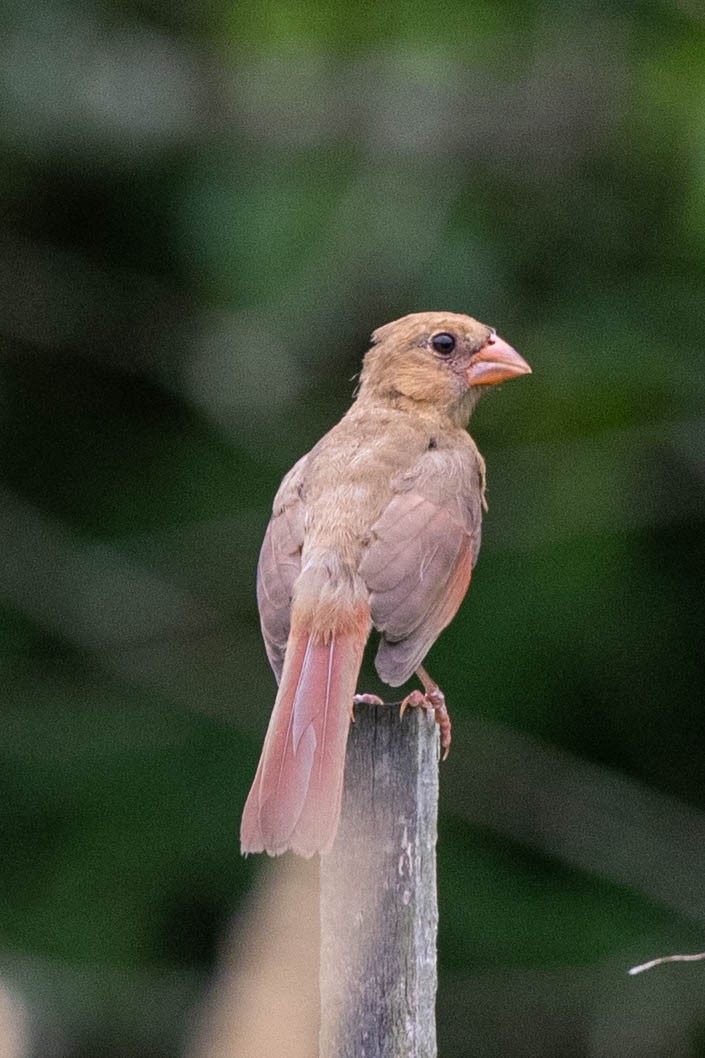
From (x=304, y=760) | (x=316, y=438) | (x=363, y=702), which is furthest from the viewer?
(x=316, y=438)

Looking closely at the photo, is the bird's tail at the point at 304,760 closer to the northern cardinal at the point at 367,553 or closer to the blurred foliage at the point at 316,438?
the northern cardinal at the point at 367,553

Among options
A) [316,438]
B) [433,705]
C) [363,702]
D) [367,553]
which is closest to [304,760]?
[363,702]

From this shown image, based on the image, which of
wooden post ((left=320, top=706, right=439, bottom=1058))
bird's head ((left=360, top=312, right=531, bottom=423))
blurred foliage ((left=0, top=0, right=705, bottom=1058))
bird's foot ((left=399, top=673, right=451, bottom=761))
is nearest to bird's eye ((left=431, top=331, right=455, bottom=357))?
bird's head ((left=360, top=312, right=531, bottom=423))

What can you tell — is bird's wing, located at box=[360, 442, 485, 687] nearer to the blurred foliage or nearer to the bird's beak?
the bird's beak

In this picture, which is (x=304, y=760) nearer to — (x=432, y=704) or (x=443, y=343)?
(x=432, y=704)

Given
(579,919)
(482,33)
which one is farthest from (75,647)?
(482,33)

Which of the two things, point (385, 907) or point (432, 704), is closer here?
point (385, 907)
